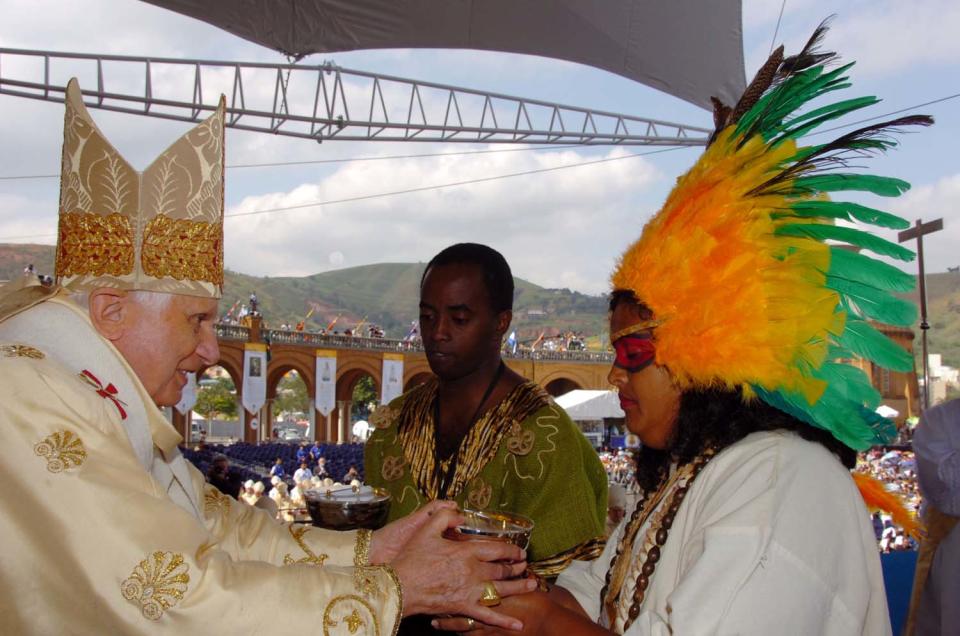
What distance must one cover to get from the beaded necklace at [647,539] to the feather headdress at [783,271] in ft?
0.70

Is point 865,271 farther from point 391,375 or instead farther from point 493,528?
point 391,375

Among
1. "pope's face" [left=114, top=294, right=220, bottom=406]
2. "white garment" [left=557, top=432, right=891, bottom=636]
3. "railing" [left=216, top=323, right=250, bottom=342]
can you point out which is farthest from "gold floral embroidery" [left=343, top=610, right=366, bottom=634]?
"railing" [left=216, top=323, right=250, bottom=342]

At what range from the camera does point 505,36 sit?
6.53 metres

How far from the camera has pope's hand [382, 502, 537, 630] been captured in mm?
1814

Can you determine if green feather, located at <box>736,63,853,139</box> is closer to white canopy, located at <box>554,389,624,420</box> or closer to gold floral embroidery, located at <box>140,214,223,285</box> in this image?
gold floral embroidery, located at <box>140,214,223,285</box>

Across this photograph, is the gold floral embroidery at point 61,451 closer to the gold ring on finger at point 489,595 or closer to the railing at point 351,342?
the gold ring on finger at point 489,595

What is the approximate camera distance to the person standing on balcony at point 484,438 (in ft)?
8.64

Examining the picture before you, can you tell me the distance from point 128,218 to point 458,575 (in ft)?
4.06

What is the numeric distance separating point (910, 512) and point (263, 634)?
183 centimetres

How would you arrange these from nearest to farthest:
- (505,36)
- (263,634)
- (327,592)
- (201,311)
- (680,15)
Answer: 1. (263,634)
2. (327,592)
3. (201,311)
4. (680,15)
5. (505,36)

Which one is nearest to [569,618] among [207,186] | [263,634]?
[263,634]

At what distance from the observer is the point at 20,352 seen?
1.67 meters

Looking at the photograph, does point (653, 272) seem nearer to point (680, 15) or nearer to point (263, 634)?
point (263, 634)

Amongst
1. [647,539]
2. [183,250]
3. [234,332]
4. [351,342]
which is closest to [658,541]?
[647,539]
